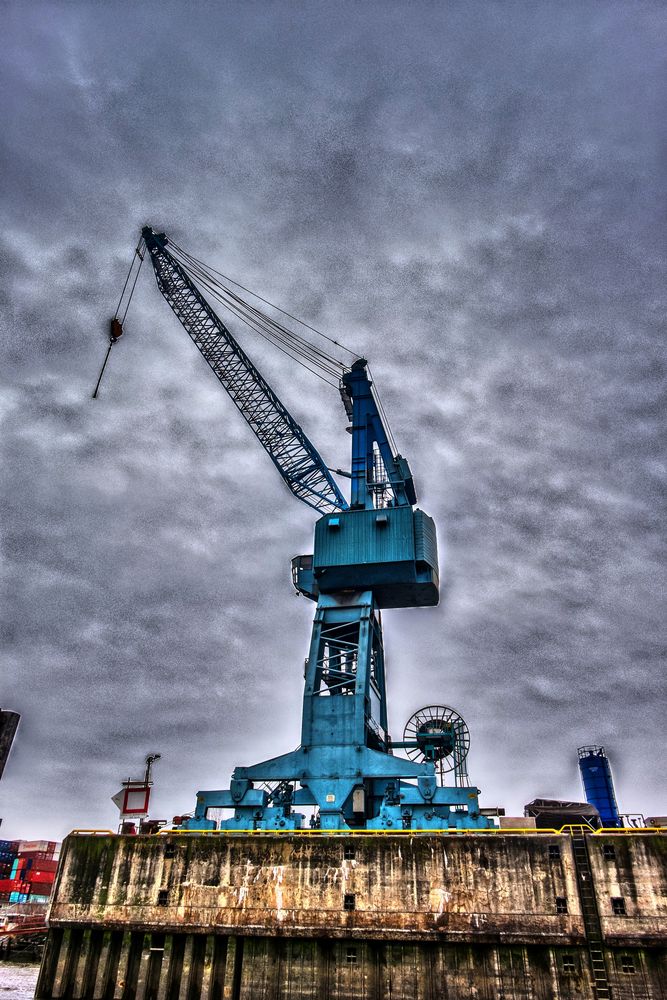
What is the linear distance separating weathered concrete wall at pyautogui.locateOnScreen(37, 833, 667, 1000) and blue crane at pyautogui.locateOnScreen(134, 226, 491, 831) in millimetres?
3467

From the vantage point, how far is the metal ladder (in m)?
25.9

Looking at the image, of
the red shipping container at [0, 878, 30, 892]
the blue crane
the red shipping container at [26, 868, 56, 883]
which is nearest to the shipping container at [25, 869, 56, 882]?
the red shipping container at [26, 868, 56, 883]

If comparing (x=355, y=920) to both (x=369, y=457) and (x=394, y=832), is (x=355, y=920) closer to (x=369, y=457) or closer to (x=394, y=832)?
(x=394, y=832)

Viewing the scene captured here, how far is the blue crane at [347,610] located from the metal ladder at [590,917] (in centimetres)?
493

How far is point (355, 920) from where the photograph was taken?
28234mm

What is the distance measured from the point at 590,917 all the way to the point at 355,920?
941 centimetres

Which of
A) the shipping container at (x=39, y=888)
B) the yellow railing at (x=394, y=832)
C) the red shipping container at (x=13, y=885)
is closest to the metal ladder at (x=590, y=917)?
the yellow railing at (x=394, y=832)

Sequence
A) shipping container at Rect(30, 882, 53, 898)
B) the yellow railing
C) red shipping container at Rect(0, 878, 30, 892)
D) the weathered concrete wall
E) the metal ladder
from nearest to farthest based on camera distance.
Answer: the metal ladder < the weathered concrete wall < the yellow railing < red shipping container at Rect(0, 878, 30, 892) < shipping container at Rect(30, 882, 53, 898)

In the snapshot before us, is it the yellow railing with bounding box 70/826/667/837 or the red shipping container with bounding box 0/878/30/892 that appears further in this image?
the red shipping container with bounding box 0/878/30/892

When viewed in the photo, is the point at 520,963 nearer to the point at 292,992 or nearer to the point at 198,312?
the point at 292,992

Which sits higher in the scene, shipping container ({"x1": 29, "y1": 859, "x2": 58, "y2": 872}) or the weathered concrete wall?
shipping container ({"x1": 29, "y1": 859, "x2": 58, "y2": 872})

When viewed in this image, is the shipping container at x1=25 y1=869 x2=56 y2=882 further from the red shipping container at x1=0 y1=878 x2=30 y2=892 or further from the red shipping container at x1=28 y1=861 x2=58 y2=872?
the red shipping container at x1=0 y1=878 x2=30 y2=892

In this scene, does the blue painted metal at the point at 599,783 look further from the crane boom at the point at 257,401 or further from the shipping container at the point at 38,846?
the shipping container at the point at 38,846

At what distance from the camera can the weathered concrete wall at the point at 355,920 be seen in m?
26.5
